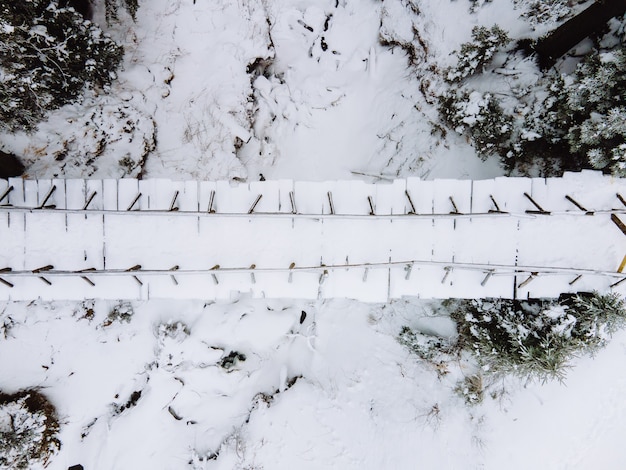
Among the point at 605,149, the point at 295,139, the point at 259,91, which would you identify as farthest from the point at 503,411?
the point at 259,91

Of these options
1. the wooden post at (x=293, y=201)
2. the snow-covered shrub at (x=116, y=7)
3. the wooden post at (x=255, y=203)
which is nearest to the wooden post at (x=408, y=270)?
the wooden post at (x=293, y=201)

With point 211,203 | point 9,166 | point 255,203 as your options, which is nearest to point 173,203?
point 211,203

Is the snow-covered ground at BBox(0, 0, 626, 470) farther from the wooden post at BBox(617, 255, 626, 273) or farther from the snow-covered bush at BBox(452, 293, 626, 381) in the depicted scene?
the wooden post at BBox(617, 255, 626, 273)

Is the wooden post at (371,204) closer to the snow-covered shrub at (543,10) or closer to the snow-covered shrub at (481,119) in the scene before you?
the snow-covered shrub at (481,119)

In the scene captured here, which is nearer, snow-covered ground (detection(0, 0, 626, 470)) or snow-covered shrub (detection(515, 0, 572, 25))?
snow-covered shrub (detection(515, 0, 572, 25))

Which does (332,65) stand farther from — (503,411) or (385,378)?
(503,411)

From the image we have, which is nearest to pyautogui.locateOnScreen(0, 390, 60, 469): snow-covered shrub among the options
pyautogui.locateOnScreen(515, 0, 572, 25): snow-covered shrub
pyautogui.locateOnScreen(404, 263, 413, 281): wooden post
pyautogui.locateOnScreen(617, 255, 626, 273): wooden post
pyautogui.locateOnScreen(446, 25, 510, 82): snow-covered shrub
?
pyautogui.locateOnScreen(404, 263, 413, 281): wooden post
